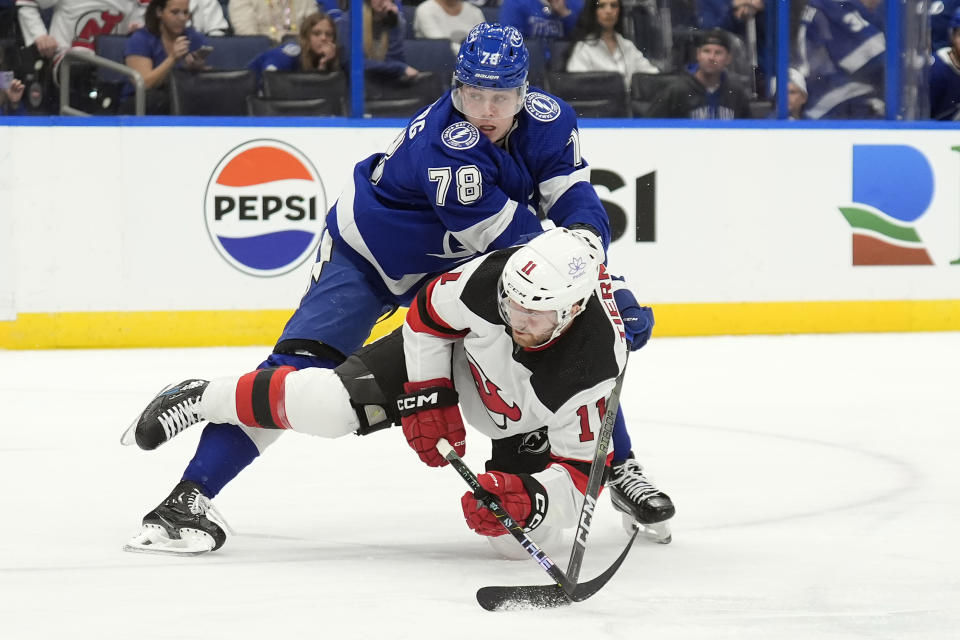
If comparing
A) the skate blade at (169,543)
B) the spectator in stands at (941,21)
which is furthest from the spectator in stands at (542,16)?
the skate blade at (169,543)

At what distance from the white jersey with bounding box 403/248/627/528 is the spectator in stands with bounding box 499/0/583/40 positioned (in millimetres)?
3833

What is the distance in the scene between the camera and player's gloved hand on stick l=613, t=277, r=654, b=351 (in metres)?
2.62

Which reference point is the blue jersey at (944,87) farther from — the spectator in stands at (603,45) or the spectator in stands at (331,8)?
the spectator in stands at (331,8)

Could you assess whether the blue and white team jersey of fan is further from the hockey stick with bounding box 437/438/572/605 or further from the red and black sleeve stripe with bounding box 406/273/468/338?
the hockey stick with bounding box 437/438/572/605

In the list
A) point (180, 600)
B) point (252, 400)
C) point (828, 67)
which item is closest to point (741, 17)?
point (828, 67)

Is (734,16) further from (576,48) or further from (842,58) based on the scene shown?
(576,48)

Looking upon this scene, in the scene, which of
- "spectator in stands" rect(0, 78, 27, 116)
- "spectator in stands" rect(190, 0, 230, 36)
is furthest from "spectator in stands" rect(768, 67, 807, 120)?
"spectator in stands" rect(0, 78, 27, 116)

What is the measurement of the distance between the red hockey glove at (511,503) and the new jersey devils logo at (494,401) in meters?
0.16

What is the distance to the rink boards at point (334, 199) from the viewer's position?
19.3 feet

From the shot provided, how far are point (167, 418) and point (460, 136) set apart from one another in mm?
808

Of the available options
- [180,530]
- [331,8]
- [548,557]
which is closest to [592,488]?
[548,557]

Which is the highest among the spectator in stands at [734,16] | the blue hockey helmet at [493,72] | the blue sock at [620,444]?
the spectator in stands at [734,16]

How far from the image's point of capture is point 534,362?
2463 mm

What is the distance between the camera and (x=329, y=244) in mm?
3119
